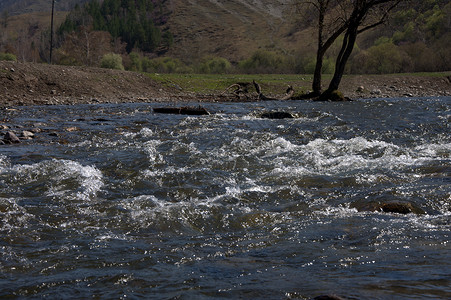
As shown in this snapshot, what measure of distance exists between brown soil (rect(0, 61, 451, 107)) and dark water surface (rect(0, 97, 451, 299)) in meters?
10.0

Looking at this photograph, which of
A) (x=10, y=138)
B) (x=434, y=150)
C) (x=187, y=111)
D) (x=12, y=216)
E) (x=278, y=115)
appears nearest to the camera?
(x=12, y=216)

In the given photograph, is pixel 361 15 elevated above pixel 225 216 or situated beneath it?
elevated above

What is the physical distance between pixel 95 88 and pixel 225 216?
1906 cm

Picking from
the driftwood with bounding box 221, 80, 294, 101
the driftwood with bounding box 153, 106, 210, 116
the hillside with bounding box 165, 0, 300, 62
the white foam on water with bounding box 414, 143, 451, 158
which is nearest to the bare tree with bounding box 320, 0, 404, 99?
the driftwood with bounding box 221, 80, 294, 101

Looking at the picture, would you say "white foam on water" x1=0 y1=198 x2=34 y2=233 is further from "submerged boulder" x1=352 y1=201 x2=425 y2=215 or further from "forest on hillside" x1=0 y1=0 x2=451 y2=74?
"forest on hillside" x1=0 y1=0 x2=451 y2=74

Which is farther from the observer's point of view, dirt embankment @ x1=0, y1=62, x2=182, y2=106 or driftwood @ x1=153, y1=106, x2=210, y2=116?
dirt embankment @ x1=0, y1=62, x2=182, y2=106

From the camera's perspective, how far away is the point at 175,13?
175625 millimetres

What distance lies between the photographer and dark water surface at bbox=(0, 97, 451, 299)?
3.66 m

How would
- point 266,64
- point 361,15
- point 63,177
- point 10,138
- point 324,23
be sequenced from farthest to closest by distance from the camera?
point 266,64, point 324,23, point 361,15, point 10,138, point 63,177

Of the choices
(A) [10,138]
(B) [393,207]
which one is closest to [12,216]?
(B) [393,207]

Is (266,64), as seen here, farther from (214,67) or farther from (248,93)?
(248,93)

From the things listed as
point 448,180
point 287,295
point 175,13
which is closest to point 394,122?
point 448,180

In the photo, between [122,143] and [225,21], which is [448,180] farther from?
[225,21]

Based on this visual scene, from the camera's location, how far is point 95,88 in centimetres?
2319
